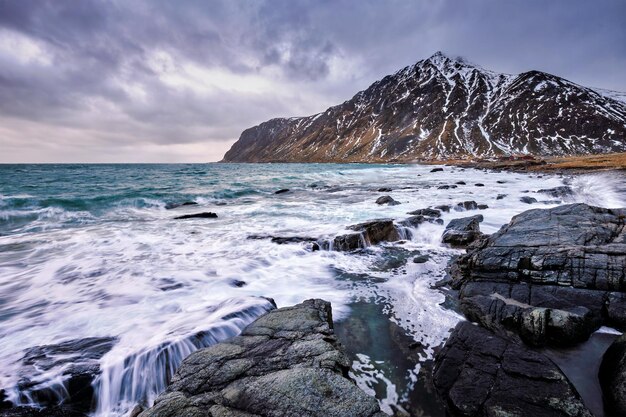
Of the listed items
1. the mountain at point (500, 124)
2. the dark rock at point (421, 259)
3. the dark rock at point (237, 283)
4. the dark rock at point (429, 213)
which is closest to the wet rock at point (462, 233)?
the dark rock at point (421, 259)

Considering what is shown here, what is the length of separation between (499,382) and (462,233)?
7.93 m

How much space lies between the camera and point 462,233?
10.8 metres

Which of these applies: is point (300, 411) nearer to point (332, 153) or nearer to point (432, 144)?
point (432, 144)

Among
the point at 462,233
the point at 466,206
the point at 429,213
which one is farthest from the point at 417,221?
the point at 466,206

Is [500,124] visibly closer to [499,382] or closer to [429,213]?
[429,213]

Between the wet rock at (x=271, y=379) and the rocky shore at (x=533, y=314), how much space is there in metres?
1.59

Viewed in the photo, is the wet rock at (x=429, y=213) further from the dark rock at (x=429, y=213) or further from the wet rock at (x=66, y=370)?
the wet rock at (x=66, y=370)

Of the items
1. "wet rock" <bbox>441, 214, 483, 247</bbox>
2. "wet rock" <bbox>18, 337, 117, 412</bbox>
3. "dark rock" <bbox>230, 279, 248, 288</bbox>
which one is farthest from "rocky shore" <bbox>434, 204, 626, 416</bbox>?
"dark rock" <bbox>230, 279, 248, 288</bbox>

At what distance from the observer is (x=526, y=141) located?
128 meters

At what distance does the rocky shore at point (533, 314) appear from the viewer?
11.4 feet

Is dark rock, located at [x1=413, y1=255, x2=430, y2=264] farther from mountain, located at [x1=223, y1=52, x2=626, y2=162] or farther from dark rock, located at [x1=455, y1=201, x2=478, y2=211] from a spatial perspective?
mountain, located at [x1=223, y1=52, x2=626, y2=162]

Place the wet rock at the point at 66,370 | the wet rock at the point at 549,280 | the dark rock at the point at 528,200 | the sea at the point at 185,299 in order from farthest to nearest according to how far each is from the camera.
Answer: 1. the dark rock at the point at 528,200
2. the wet rock at the point at 549,280
3. the sea at the point at 185,299
4. the wet rock at the point at 66,370

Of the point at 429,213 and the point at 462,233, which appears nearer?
the point at 462,233

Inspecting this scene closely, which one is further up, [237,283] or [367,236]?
[367,236]
